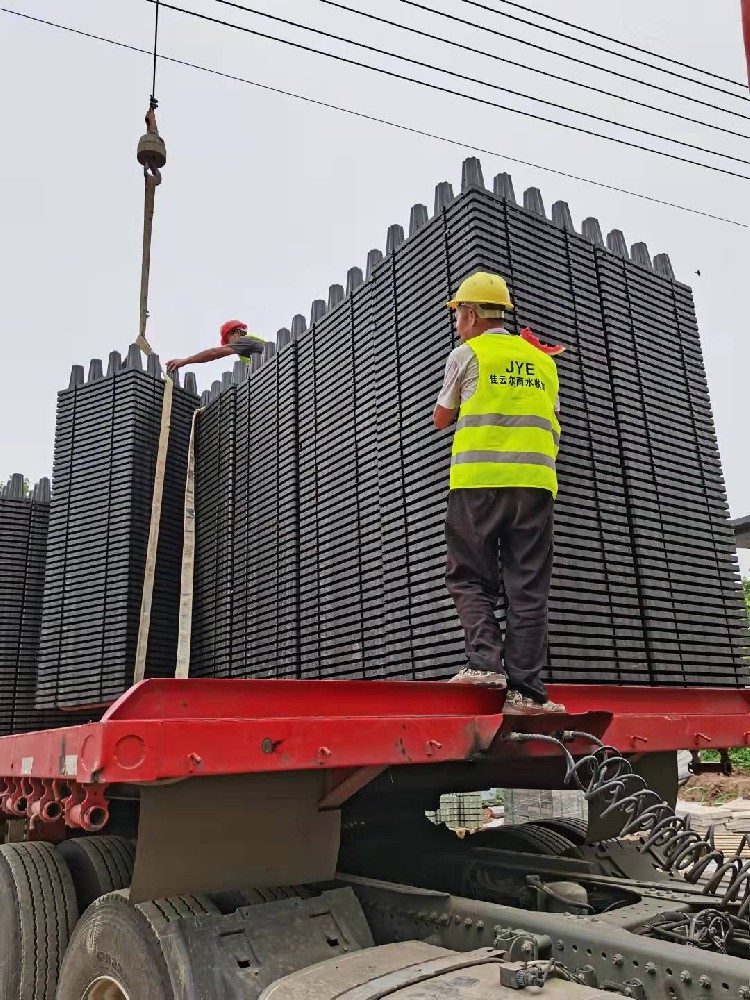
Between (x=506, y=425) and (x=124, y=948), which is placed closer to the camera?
(x=124, y=948)

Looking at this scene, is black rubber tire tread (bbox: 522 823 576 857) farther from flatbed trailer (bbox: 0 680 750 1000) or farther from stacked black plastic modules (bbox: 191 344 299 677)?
stacked black plastic modules (bbox: 191 344 299 677)

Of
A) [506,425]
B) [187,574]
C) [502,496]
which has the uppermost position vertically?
[187,574]

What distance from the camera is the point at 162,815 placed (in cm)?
190

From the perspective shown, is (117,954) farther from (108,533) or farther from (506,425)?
(108,533)

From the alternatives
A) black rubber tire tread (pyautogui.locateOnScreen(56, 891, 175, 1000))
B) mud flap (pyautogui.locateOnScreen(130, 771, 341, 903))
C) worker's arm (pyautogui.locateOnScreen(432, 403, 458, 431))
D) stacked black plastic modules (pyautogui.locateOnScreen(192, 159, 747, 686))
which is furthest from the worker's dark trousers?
stacked black plastic modules (pyautogui.locateOnScreen(192, 159, 747, 686))

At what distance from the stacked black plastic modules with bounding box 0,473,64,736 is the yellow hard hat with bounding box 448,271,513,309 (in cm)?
723

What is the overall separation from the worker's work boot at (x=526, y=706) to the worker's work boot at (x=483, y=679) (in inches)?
1.6

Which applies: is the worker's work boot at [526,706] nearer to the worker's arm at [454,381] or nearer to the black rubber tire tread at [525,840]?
the worker's arm at [454,381]

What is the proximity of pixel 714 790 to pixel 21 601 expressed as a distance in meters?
9.68

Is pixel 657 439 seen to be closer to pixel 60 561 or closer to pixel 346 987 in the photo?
pixel 346 987

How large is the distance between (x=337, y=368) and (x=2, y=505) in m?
4.82

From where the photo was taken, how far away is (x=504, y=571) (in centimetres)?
252

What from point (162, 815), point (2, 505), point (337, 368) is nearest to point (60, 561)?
point (2, 505)

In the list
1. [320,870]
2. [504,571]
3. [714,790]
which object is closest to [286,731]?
[320,870]
